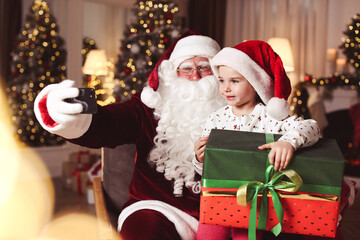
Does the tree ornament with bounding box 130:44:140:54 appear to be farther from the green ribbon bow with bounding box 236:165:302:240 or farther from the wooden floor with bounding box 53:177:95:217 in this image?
the green ribbon bow with bounding box 236:165:302:240

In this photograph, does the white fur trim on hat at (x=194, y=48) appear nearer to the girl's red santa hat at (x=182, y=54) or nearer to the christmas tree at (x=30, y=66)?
the girl's red santa hat at (x=182, y=54)

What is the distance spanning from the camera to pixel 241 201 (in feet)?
3.99

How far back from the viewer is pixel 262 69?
1615mm

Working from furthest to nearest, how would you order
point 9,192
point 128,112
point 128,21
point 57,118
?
point 128,21 < point 9,192 < point 128,112 < point 57,118

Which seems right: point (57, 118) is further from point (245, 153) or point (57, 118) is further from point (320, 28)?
point (320, 28)

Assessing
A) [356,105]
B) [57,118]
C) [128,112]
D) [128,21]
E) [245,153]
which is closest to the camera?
[245,153]

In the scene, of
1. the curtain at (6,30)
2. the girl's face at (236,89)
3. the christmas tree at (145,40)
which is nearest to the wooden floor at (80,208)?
the girl's face at (236,89)

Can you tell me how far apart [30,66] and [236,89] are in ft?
14.6

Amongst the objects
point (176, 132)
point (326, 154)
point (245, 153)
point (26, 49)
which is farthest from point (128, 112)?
point (26, 49)

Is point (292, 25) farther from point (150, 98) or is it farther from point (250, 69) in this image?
point (250, 69)

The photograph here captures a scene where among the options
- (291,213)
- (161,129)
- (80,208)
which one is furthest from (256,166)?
(80,208)

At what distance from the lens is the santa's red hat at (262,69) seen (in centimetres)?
150

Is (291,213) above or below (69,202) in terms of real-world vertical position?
above

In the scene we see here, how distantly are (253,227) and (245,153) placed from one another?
0.26 m
